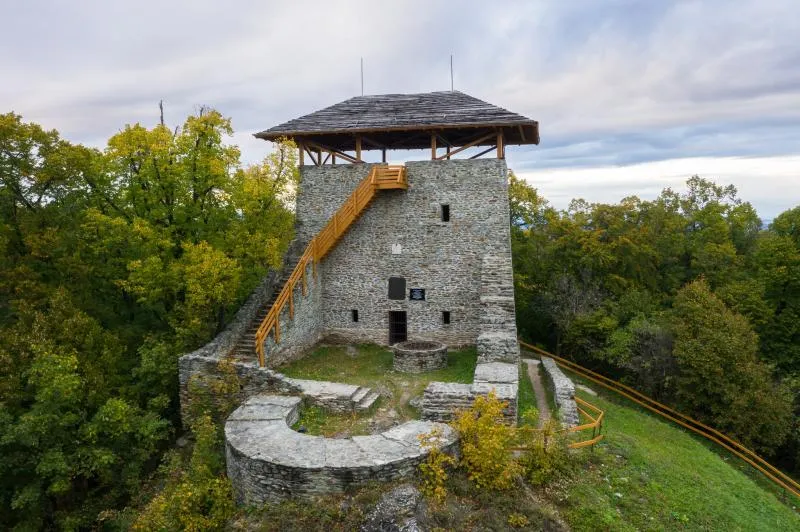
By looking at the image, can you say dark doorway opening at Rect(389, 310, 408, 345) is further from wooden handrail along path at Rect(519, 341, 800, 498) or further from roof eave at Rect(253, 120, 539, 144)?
wooden handrail along path at Rect(519, 341, 800, 498)

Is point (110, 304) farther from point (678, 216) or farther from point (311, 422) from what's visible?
point (678, 216)

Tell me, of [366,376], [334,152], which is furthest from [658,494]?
[334,152]

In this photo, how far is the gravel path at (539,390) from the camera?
1240cm

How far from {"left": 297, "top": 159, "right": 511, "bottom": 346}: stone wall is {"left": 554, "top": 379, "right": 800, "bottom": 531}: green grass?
6.31 m

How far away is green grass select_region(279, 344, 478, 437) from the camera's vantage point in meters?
11.1

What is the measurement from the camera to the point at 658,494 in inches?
350

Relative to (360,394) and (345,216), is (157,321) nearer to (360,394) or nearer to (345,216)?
(345,216)

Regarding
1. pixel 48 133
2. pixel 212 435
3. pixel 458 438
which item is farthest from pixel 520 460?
pixel 48 133

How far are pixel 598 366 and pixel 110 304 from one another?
734 inches

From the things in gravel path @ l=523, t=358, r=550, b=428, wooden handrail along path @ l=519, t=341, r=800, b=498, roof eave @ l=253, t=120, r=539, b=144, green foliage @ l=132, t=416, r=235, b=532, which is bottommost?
wooden handrail along path @ l=519, t=341, r=800, b=498

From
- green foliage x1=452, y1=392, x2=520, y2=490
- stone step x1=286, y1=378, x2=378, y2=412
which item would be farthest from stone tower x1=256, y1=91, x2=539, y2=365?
green foliage x1=452, y1=392, x2=520, y2=490

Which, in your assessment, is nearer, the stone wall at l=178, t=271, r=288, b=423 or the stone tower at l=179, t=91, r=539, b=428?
the stone wall at l=178, t=271, r=288, b=423

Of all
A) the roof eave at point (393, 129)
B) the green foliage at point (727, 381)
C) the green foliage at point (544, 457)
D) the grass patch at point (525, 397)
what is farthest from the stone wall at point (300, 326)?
the green foliage at point (727, 381)

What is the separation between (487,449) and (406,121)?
11035mm
